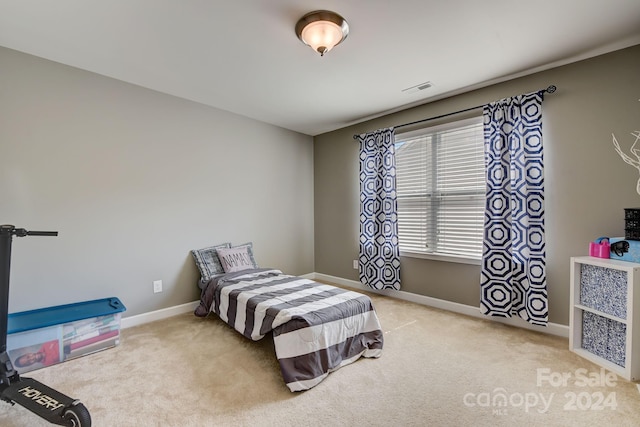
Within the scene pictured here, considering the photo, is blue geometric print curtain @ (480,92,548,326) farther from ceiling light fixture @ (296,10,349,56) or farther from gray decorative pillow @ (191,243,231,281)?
gray decorative pillow @ (191,243,231,281)

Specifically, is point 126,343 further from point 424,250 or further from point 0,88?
point 424,250

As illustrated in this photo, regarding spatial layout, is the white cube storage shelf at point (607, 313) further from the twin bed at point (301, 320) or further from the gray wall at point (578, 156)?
the twin bed at point (301, 320)

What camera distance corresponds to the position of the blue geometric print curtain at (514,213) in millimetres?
2570

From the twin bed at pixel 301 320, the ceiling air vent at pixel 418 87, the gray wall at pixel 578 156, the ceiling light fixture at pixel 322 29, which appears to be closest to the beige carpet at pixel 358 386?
the twin bed at pixel 301 320

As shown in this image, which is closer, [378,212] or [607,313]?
[607,313]

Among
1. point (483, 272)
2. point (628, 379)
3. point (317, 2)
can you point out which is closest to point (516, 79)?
point (483, 272)

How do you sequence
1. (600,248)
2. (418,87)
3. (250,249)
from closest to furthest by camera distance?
(600,248) → (418,87) → (250,249)

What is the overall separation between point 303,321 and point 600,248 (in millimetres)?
2332

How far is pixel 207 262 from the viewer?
3.30m

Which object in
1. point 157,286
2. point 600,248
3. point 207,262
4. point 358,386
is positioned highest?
point 600,248

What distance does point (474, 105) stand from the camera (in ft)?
9.98

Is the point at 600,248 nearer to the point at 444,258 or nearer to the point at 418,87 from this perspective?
the point at 444,258

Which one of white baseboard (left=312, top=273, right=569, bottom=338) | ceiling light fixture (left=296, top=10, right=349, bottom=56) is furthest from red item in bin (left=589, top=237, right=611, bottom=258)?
ceiling light fixture (left=296, top=10, right=349, bottom=56)

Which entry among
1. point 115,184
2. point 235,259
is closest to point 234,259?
point 235,259
